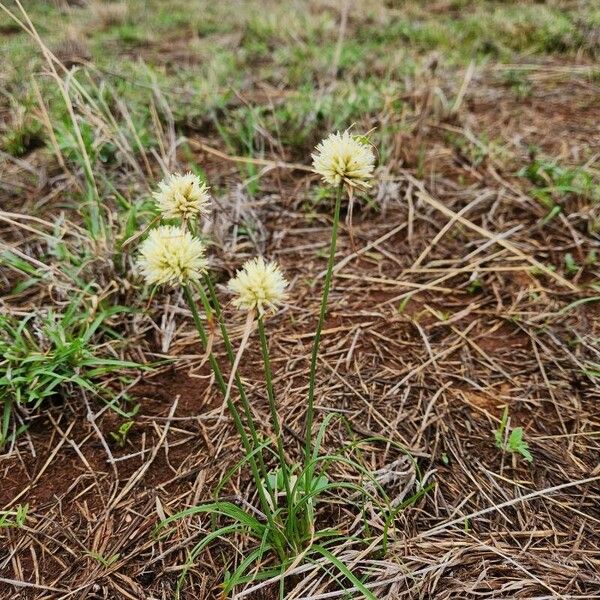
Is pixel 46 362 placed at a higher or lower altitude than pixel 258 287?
lower

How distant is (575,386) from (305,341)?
2.73 feet

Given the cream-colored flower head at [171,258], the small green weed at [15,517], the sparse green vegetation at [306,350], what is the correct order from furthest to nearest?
the small green weed at [15,517], the sparse green vegetation at [306,350], the cream-colored flower head at [171,258]

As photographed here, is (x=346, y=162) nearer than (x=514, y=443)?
Yes

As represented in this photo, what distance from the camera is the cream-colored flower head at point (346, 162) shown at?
97 centimetres

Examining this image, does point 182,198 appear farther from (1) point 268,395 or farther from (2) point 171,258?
(1) point 268,395

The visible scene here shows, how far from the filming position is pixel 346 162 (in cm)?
97

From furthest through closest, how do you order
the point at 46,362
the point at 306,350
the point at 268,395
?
the point at 306,350
the point at 46,362
the point at 268,395

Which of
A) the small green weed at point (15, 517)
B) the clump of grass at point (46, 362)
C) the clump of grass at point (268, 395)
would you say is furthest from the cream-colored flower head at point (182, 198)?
the small green weed at point (15, 517)

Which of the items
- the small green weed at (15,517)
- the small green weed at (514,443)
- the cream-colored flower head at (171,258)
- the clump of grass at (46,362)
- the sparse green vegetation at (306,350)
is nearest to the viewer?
the cream-colored flower head at (171,258)

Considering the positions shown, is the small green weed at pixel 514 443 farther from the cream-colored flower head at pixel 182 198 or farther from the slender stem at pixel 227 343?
the cream-colored flower head at pixel 182 198

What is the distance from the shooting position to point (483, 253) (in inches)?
83.0

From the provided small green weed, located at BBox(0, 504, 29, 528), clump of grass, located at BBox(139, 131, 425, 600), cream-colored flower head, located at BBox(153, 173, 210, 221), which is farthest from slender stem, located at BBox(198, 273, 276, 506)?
small green weed, located at BBox(0, 504, 29, 528)

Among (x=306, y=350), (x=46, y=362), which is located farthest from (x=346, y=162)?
(x=46, y=362)

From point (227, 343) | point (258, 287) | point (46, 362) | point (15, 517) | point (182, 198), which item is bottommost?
point (15, 517)
